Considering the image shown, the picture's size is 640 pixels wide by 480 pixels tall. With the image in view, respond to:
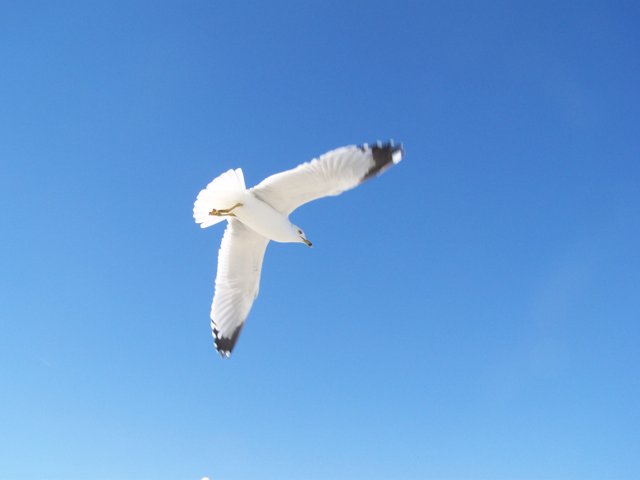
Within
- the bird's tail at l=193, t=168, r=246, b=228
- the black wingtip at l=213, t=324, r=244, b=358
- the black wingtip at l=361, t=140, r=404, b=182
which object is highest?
the bird's tail at l=193, t=168, r=246, b=228

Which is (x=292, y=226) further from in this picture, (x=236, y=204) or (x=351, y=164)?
(x=351, y=164)

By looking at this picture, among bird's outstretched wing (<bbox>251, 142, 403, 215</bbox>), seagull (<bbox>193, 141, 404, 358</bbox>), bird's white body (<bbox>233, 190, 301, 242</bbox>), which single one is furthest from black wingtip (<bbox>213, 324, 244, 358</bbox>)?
bird's outstretched wing (<bbox>251, 142, 403, 215</bbox>)

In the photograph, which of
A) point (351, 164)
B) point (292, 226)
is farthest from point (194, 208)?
point (351, 164)

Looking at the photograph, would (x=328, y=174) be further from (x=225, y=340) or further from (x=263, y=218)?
(x=225, y=340)

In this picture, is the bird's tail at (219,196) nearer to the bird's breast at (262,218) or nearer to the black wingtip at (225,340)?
the bird's breast at (262,218)

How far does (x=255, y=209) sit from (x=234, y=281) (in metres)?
1.00

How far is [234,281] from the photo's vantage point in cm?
591

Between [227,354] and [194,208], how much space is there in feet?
5.07

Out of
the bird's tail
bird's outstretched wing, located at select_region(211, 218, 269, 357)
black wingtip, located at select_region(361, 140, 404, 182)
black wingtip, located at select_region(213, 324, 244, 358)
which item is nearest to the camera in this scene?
black wingtip, located at select_region(361, 140, 404, 182)

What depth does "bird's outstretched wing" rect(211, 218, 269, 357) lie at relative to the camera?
5.65 m

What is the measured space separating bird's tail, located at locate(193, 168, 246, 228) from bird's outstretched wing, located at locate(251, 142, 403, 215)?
15cm

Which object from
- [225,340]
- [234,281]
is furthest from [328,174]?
[225,340]

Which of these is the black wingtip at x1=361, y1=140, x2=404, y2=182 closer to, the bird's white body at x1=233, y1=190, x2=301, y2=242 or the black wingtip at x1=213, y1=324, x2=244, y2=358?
the bird's white body at x1=233, y1=190, x2=301, y2=242

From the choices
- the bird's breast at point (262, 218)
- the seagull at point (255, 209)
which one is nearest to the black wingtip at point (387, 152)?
the seagull at point (255, 209)
